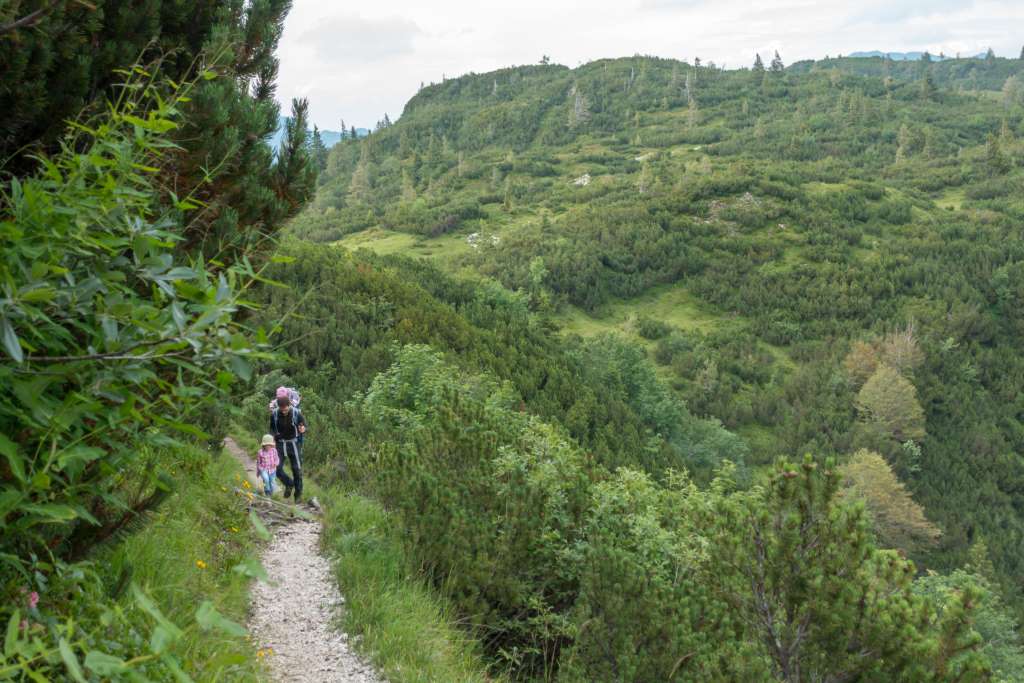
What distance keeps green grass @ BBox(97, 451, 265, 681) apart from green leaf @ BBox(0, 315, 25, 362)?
2.08 feet

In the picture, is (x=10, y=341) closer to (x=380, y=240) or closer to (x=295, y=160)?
(x=295, y=160)

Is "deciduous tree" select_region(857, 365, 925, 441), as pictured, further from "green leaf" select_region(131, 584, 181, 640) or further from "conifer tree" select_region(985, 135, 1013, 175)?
"conifer tree" select_region(985, 135, 1013, 175)

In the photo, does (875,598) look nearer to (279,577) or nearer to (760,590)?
(760,590)

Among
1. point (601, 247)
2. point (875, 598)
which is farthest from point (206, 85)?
point (601, 247)

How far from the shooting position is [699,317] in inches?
2292

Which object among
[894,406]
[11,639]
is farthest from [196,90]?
[894,406]

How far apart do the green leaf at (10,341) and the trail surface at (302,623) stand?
7.63ft

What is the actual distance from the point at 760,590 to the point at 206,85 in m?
5.32

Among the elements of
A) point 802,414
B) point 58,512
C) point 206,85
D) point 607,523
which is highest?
point 206,85

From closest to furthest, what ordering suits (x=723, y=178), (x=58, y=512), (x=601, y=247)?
(x=58, y=512)
(x=601, y=247)
(x=723, y=178)

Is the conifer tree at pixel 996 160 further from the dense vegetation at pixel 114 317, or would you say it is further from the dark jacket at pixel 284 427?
the dense vegetation at pixel 114 317

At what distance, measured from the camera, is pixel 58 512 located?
1.41 meters

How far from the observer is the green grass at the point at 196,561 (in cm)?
263

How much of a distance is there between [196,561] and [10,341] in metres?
3.50
